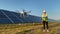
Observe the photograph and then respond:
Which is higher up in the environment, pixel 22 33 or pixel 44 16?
pixel 44 16

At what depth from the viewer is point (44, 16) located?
1828 cm

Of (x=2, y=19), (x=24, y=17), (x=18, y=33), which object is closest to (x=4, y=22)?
(x=2, y=19)

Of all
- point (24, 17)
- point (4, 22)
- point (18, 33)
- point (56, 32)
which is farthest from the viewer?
point (24, 17)

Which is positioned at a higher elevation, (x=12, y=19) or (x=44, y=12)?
(x=44, y=12)

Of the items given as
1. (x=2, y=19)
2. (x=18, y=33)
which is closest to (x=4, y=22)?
(x=2, y=19)

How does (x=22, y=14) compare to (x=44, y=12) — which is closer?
(x=44, y=12)

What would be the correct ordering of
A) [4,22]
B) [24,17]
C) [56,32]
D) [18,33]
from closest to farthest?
1. [56,32]
2. [18,33]
3. [4,22]
4. [24,17]

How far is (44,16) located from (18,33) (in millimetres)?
3206

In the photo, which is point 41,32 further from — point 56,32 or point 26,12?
point 26,12

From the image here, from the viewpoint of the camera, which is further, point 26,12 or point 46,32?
point 26,12

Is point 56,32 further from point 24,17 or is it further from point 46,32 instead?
point 24,17

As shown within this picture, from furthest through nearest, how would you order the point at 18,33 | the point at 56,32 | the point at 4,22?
the point at 4,22, the point at 18,33, the point at 56,32

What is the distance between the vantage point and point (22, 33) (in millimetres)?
18688

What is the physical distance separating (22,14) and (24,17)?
174cm
